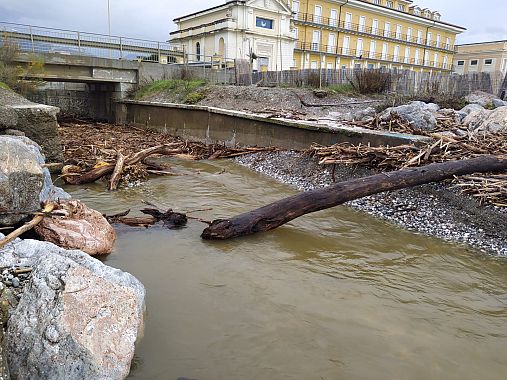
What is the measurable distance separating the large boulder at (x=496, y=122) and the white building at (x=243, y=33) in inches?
1127

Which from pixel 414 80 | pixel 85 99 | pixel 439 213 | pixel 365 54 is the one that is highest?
pixel 365 54

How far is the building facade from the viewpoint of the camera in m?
59.2

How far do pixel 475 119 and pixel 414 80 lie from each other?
8.51 meters

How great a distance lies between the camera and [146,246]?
5.92 m

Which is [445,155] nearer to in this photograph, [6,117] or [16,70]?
[6,117]

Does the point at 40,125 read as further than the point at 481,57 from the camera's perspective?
No

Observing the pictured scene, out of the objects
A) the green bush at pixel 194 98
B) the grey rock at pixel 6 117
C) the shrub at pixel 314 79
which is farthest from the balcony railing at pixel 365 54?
the grey rock at pixel 6 117

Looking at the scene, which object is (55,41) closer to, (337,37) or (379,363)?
(379,363)

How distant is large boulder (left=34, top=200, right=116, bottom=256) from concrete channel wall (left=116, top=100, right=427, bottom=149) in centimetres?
673

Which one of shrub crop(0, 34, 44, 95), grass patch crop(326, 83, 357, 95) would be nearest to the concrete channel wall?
shrub crop(0, 34, 44, 95)

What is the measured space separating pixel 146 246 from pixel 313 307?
8.90ft

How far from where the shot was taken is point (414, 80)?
63.7ft

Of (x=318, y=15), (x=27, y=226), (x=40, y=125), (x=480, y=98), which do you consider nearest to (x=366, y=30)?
(x=318, y=15)

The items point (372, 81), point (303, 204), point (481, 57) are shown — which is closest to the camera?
point (303, 204)
